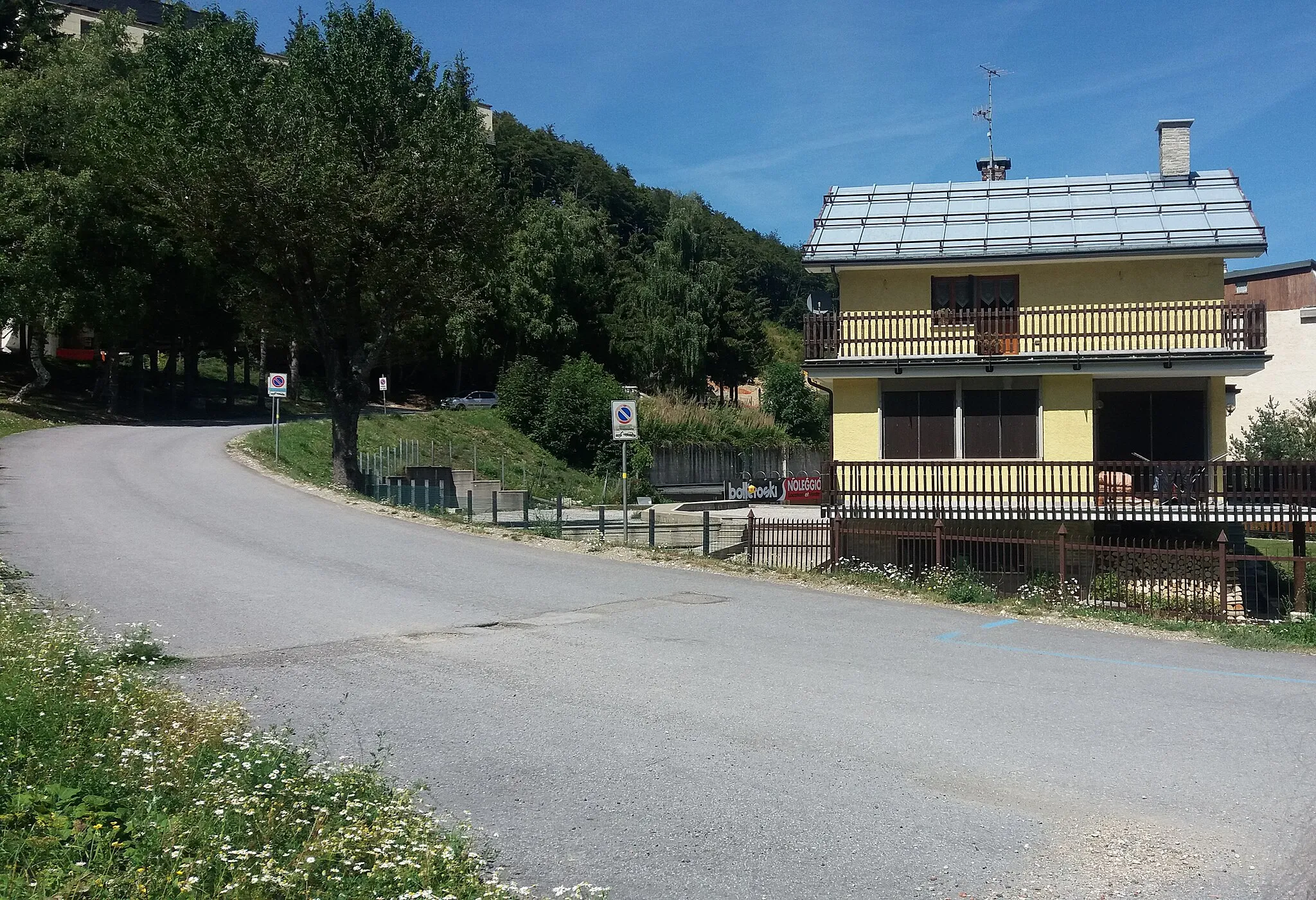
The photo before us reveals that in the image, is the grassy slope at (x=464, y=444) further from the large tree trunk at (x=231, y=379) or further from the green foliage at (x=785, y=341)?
the green foliage at (x=785, y=341)

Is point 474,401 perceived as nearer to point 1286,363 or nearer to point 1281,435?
point 1286,363

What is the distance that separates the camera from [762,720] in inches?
324

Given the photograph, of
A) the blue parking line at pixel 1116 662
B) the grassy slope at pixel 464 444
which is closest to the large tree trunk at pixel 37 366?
the grassy slope at pixel 464 444

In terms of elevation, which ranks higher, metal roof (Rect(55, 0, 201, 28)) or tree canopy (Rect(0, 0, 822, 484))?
metal roof (Rect(55, 0, 201, 28))

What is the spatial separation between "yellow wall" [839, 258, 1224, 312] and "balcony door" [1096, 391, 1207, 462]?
2.16 m

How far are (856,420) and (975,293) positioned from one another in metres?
3.69

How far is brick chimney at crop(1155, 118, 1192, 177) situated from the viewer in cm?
2427

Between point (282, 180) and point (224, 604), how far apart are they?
1493 cm

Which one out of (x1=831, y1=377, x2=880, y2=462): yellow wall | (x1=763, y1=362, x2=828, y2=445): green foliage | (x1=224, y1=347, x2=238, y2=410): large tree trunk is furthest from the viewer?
(x1=763, y1=362, x2=828, y2=445): green foliage

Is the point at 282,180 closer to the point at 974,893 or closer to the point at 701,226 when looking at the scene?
the point at 974,893

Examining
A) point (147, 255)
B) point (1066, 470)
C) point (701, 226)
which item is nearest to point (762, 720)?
point (1066, 470)

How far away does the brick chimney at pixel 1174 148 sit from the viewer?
2427 cm

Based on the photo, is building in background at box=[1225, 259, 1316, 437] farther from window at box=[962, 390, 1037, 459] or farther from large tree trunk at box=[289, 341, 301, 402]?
large tree trunk at box=[289, 341, 301, 402]

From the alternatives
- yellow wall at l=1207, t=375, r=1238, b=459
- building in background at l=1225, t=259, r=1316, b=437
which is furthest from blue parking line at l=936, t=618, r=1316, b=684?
building in background at l=1225, t=259, r=1316, b=437
